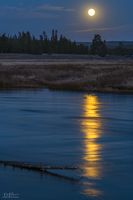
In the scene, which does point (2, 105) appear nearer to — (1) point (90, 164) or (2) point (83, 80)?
(1) point (90, 164)

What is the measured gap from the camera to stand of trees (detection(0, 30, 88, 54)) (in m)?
136

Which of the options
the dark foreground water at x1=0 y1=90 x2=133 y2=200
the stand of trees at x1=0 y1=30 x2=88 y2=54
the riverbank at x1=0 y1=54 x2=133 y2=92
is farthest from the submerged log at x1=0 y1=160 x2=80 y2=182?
the stand of trees at x1=0 y1=30 x2=88 y2=54

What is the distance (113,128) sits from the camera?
28.2 meters

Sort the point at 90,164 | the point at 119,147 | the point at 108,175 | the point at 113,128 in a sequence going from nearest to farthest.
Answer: the point at 108,175
the point at 90,164
the point at 119,147
the point at 113,128

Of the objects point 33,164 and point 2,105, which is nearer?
point 33,164

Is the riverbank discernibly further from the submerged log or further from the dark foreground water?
the submerged log

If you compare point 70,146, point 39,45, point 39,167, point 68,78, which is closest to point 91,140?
point 70,146

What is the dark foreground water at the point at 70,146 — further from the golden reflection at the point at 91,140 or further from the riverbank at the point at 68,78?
the riverbank at the point at 68,78

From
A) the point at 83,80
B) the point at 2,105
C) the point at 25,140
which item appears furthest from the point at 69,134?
the point at 83,80

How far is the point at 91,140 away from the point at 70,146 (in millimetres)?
1720

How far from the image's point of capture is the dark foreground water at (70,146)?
16125 millimetres

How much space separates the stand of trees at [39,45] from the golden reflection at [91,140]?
315 feet

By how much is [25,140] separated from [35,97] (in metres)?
22.7

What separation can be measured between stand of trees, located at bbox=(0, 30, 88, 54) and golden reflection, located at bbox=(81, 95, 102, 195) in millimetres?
95927
